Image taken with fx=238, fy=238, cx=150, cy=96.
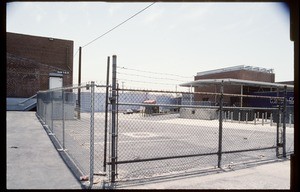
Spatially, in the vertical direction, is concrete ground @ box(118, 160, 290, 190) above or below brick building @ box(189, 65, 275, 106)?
below

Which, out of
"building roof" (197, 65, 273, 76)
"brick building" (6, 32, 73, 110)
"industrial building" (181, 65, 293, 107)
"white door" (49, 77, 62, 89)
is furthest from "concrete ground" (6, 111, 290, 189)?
"building roof" (197, 65, 273, 76)

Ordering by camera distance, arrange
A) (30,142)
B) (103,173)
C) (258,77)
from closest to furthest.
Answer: (103,173), (30,142), (258,77)

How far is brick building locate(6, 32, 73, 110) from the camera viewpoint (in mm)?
28567

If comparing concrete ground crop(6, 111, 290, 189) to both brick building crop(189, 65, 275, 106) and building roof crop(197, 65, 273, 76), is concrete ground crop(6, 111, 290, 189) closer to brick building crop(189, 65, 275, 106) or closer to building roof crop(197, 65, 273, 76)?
brick building crop(189, 65, 275, 106)

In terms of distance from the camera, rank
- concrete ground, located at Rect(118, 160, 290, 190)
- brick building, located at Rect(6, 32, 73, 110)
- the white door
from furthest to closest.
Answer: the white door < brick building, located at Rect(6, 32, 73, 110) < concrete ground, located at Rect(118, 160, 290, 190)

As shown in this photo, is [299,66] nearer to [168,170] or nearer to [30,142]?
[168,170]

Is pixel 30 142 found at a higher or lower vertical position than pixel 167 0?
lower

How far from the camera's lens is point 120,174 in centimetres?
572

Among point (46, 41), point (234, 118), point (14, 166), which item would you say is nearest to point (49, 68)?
point (46, 41)

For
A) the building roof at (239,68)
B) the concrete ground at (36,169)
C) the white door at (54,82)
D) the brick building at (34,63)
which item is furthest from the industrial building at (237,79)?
the concrete ground at (36,169)

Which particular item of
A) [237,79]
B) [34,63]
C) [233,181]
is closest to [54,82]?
[34,63]

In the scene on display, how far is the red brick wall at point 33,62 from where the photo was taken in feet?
93.8
